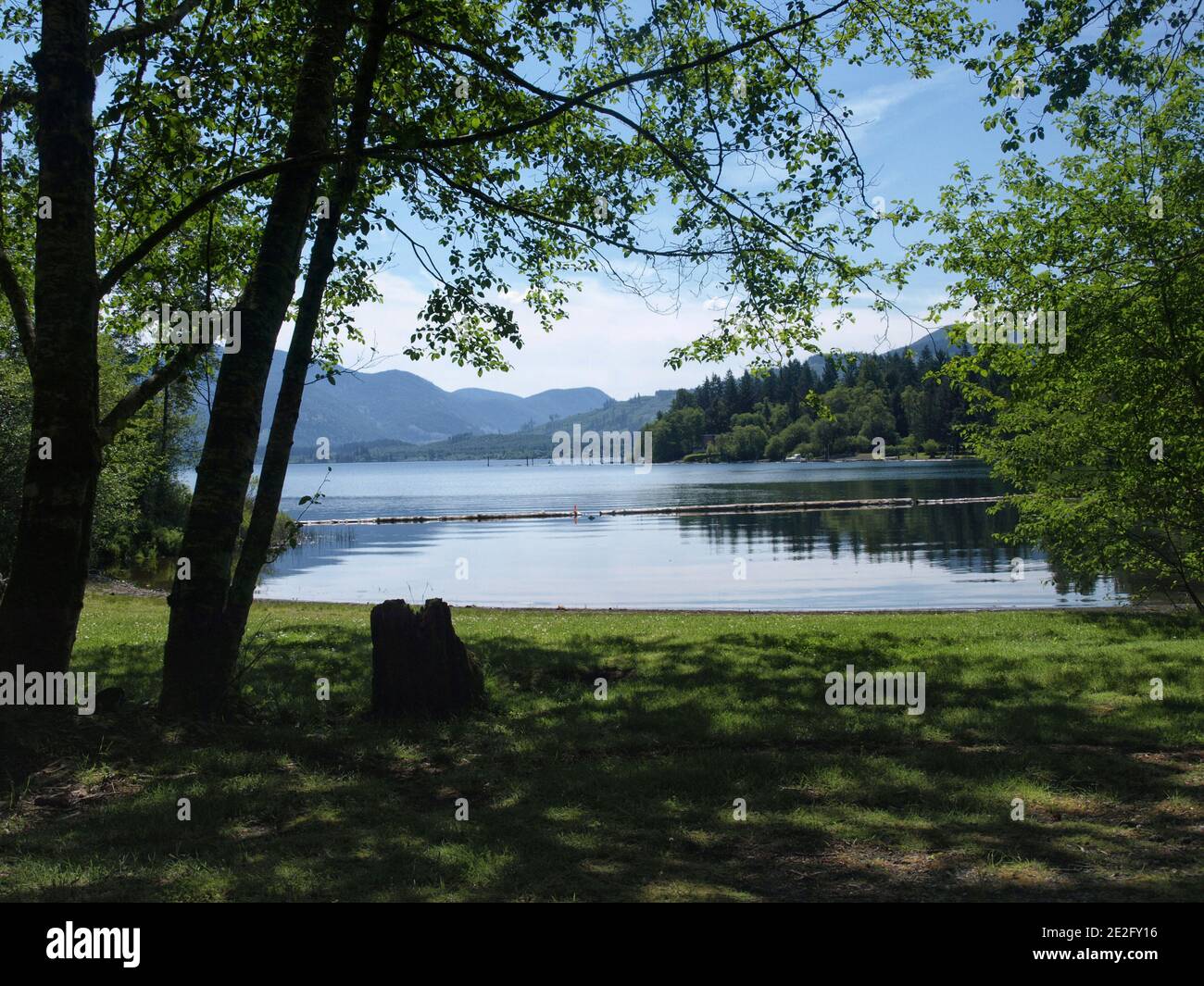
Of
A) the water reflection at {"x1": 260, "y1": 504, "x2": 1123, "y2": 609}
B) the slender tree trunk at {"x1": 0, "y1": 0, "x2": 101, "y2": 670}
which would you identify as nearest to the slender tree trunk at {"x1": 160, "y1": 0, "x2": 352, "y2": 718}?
the slender tree trunk at {"x1": 0, "y1": 0, "x2": 101, "y2": 670}

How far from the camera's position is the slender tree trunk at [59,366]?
28.0ft

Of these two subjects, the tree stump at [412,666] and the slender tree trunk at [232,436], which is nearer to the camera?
the slender tree trunk at [232,436]

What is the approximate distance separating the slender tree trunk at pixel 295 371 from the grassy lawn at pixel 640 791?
141 centimetres

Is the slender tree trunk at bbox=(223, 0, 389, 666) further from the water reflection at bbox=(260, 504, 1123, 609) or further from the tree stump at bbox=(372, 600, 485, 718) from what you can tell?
the water reflection at bbox=(260, 504, 1123, 609)

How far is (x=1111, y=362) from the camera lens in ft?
65.5

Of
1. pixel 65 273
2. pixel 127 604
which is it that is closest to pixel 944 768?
pixel 65 273

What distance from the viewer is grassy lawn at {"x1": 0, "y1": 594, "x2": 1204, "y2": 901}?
19.0ft

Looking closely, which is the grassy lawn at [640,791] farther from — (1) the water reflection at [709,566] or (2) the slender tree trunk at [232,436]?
(1) the water reflection at [709,566]

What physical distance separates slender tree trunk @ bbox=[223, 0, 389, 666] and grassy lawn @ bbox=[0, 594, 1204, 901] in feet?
4.64

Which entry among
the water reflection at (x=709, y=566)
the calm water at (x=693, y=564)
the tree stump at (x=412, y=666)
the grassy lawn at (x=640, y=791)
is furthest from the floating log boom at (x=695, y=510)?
the tree stump at (x=412, y=666)

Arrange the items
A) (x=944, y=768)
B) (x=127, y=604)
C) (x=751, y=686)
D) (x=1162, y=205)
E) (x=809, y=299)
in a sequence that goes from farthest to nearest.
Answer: (x=127, y=604), (x=1162, y=205), (x=809, y=299), (x=751, y=686), (x=944, y=768)

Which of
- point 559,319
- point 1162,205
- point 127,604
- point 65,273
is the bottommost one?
point 127,604
